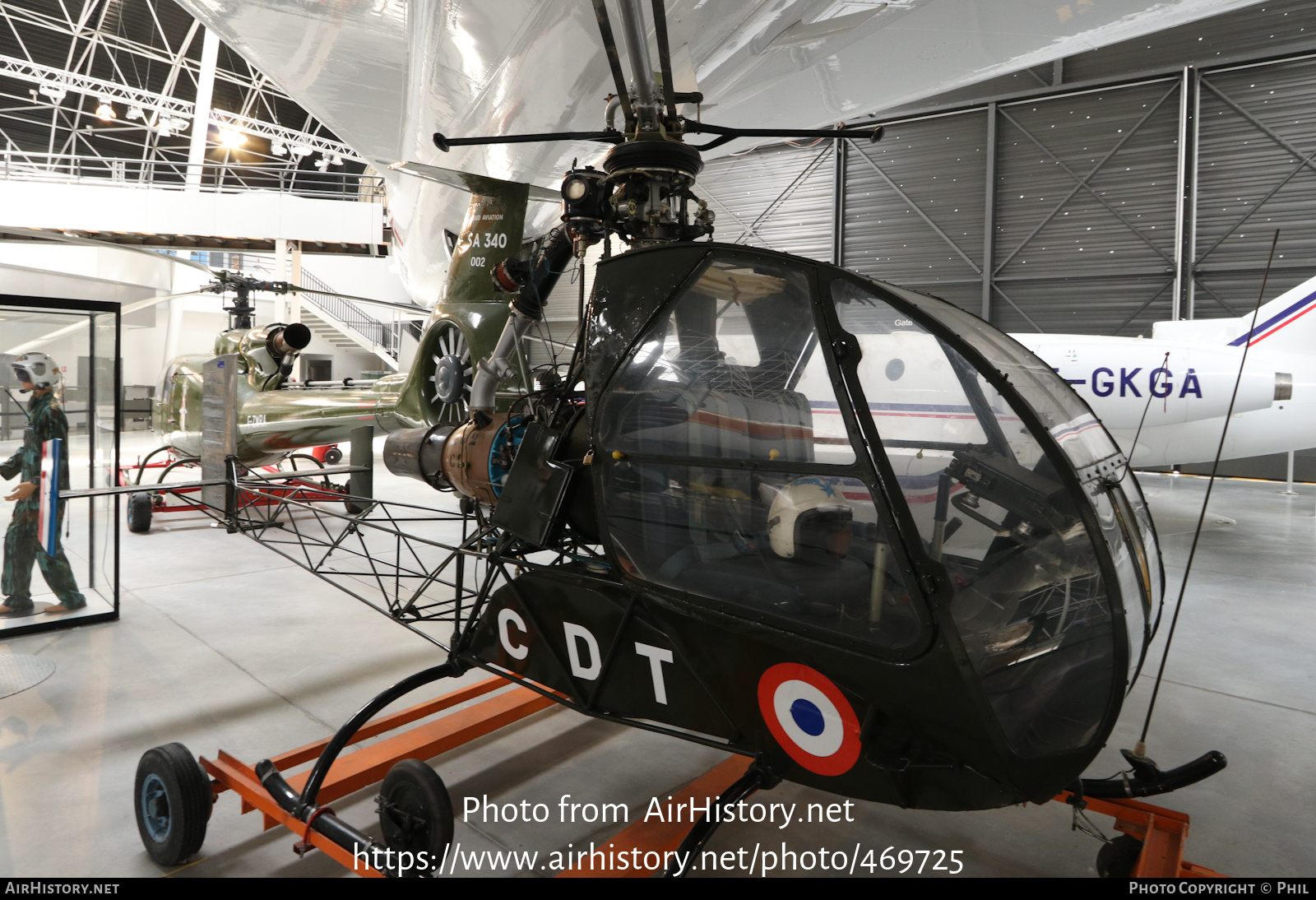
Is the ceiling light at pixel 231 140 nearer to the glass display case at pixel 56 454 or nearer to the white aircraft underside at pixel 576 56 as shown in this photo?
the white aircraft underside at pixel 576 56

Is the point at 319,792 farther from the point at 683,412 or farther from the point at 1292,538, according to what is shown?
the point at 1292,538

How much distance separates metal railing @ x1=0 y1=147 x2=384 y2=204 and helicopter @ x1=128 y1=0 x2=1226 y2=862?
12.4m

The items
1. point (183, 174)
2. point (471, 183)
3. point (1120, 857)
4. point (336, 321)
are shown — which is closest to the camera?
point (1120, 857)

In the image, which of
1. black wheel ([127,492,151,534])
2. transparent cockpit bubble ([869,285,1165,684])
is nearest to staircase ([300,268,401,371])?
black wheel ([127,492,151,534])

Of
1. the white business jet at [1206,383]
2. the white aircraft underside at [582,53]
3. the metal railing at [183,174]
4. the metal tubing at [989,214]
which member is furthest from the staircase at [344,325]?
the white business jet at [1206,383]

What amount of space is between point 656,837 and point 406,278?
10.8 m

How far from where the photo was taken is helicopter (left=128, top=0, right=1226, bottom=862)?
1.73 meters

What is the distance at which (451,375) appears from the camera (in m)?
4.64

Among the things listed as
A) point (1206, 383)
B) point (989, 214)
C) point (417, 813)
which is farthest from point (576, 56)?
point (989, 214)

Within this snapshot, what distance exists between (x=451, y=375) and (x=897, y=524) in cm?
347

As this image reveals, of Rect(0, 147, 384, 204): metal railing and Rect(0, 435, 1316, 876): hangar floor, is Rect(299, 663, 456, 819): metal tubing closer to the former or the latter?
Rect(0, 435, 1316, 876): hangar floor

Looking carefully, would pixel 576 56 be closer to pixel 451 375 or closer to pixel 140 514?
pixel 451 375

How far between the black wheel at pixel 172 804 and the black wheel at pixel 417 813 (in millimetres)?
627

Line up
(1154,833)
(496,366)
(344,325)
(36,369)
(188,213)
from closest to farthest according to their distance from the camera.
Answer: (1154,833) < (496,366) < (36,369) < (188,213) < (344,325)
